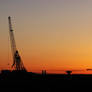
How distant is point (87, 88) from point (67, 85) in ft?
28.7

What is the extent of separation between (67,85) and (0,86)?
971 inches

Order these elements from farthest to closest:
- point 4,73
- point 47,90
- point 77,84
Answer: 1. point 4,73
2. point 77,84
3. point 47,90

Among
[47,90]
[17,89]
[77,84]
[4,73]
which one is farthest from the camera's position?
[4,73]

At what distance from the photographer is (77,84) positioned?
306 ft

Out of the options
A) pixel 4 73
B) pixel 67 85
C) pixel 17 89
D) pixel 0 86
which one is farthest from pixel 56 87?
pixel 4 73

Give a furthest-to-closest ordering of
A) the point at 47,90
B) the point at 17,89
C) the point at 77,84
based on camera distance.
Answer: the point at 77,84, the point at 17,89, the point at 47,90

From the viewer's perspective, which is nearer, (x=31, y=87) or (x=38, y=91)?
(x=38, y=91)

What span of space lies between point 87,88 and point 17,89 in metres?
24.0

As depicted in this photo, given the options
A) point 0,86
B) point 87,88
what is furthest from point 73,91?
point 0,86

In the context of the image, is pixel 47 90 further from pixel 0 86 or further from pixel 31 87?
pixel 0 86

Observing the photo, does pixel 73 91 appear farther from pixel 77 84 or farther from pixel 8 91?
pixel 8 91

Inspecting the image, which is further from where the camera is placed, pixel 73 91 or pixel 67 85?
pixel 67 85

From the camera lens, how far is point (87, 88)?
84.9 metres

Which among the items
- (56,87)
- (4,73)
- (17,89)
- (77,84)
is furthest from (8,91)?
(4,73)
